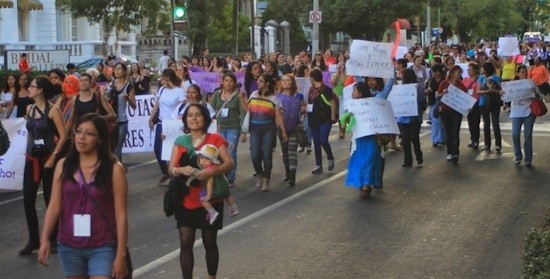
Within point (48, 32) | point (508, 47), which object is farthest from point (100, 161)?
point (48, 32)

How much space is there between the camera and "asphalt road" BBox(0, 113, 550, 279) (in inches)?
365

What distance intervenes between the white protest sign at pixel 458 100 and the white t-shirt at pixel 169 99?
15.6 ft

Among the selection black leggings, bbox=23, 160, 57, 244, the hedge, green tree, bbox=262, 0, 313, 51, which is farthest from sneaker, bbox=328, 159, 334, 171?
green tree, bbox=262, 0, 313, 51

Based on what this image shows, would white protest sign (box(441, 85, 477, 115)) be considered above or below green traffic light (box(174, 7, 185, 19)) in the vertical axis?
below

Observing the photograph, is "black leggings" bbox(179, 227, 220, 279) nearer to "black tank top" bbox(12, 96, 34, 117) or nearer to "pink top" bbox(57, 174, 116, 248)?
"pink top" bbox(57, 174, 116, 248)

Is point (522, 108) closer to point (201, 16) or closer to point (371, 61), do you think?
point (371, 61)

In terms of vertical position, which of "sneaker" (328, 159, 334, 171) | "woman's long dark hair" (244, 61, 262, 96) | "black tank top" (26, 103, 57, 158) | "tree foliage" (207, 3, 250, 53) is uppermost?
"tree foliage" (207, 3, 250, 53)

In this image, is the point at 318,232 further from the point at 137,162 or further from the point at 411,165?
the point at 137,162

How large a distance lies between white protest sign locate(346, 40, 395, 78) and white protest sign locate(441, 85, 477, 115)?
2629 mm

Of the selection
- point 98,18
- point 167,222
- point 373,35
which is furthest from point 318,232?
point 373,35

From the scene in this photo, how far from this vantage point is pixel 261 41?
65.1 m

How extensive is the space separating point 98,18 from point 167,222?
34.4m

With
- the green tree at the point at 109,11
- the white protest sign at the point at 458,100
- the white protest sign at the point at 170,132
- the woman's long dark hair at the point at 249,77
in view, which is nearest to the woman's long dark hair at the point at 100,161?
the white protest sign at the point at 170,132

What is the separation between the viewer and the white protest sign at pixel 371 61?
14812 mm
